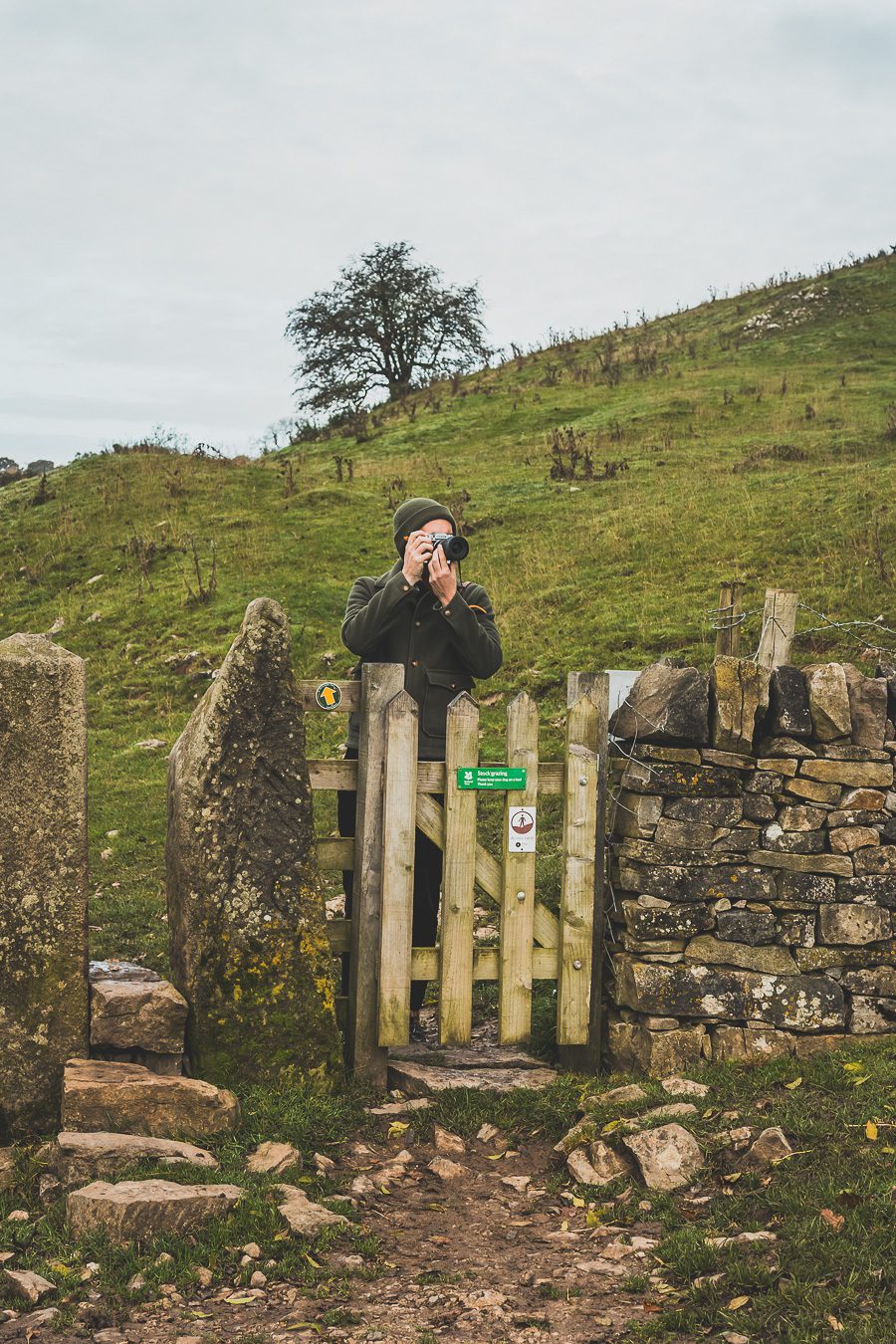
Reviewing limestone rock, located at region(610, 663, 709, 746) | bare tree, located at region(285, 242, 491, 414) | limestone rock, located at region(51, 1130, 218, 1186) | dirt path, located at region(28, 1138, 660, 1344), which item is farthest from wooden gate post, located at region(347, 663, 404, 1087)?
bare tree, located at region(285, 242, 491, 414)

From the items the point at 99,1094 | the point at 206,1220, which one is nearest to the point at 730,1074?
the point at 206,1220

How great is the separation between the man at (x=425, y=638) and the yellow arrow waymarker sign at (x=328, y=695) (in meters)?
0.23

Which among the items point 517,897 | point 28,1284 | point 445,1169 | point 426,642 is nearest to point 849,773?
point 517,897

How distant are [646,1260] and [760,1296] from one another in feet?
1.61

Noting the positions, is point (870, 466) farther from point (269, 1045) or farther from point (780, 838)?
point (269, 1045)

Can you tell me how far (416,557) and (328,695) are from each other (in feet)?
2.49

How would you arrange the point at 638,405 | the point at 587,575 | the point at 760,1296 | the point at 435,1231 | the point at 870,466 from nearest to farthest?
1. the point at 760,1296
2. the point at 435,1231
3. the point at 587,575
4. the point at 870,466
5. the point at 638,405

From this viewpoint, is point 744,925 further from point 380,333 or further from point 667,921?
point 380,333

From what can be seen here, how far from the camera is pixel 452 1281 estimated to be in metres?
3.47

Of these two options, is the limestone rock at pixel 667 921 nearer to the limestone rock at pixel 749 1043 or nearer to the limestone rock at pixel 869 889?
the limestone rock at pixel 749 1043

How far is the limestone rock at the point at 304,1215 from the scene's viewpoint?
12.1ft

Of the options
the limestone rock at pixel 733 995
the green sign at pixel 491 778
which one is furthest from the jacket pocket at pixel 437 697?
the limestone rock at pixel 733 995

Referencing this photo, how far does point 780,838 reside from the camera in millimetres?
5055

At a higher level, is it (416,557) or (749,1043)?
(416,557)
